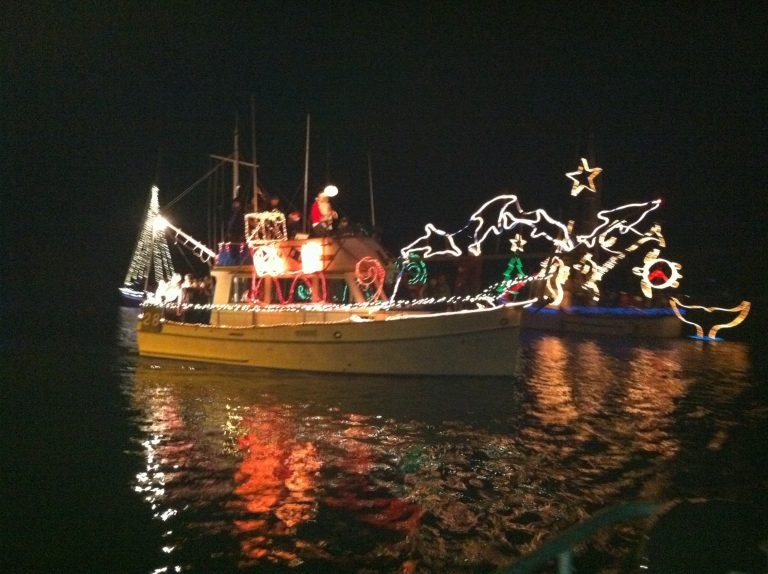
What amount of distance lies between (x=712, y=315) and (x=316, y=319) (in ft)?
77.5

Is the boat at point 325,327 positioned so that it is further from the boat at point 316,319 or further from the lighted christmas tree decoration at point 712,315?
the lighted christmas tree decoration at point 712,315

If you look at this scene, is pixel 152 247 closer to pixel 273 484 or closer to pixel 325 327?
pixel 325 327

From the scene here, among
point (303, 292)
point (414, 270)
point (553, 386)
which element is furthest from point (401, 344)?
point (553, 386)

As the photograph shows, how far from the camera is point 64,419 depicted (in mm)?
11891

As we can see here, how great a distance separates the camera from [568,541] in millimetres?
2666

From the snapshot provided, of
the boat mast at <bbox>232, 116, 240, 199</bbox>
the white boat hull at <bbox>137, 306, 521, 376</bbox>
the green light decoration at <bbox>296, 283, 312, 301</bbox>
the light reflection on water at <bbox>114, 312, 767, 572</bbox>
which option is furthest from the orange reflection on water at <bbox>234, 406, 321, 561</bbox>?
the boat mast at <bbox>232, 116, 240, 199</bbox>

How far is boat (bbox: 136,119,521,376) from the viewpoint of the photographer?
15867mm

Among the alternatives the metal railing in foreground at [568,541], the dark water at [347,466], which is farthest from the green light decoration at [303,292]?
the metal railing in foreground at [568,541]

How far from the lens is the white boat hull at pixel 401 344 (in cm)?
1562

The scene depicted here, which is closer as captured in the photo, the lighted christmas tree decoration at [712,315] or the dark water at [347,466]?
the dark water at [347,466]

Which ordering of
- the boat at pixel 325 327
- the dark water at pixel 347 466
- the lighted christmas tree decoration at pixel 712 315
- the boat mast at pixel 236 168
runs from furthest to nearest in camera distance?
1. the lighted christmas tree decoration at pixel 712 315
2. the boat mast at pixel 236 168
3. the boat at pixel 325 327
4. the dark water at pixel 347 466

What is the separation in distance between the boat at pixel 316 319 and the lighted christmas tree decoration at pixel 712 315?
16888mm

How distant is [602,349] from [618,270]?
16.1 metres

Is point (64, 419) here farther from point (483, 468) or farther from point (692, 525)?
point (692, 525)
